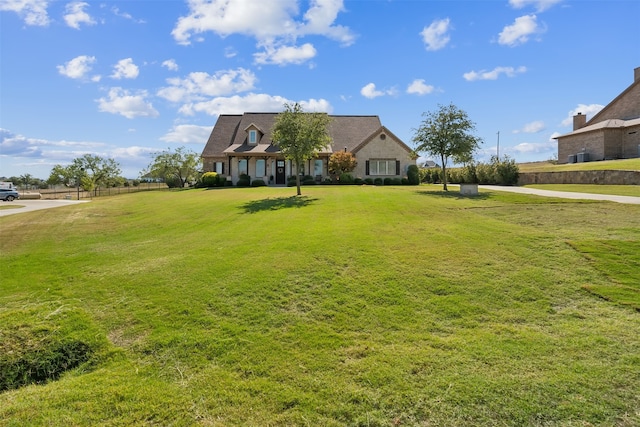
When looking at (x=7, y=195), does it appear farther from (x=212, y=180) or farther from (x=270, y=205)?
(x=270, y=205)

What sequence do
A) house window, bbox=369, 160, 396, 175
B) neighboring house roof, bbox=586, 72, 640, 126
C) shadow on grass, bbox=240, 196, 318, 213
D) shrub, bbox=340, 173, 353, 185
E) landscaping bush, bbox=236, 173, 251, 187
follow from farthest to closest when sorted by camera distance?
house window, bbox=369, 160, 396, 175
neighboring house roof, bbox=586, 72, 640, 126
landscaping bush, bbox=236, 173, 251, 187
shrub, bbox=340, 173, 353, 185
shadow on grass, bbox=240, 196, 318, 213

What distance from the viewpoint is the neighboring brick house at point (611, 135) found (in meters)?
30.9

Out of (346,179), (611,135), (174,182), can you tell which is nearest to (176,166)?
(174,182)

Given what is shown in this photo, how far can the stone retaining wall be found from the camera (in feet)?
64.8

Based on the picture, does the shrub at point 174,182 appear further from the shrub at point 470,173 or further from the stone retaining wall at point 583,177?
the stone retaining wall at point 583,177

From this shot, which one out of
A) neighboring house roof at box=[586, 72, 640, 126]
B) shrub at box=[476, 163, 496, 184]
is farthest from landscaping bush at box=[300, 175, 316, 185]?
neighboring house roof at box=[586, 72, 640, 126]

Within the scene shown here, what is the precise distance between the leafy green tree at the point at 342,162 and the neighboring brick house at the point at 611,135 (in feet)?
71.9

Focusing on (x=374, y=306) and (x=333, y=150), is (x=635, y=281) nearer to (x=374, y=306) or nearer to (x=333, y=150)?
(x=374, y=306)

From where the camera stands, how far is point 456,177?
3225cm

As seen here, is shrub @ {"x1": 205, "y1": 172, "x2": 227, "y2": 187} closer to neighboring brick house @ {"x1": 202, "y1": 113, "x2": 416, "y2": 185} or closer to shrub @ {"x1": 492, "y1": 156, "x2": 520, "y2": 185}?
neighboring brick house @ {"x1": 202, "y1": 113, "x2": 416, "y2": 185}

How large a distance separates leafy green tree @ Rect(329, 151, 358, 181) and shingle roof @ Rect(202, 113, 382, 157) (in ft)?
8.47

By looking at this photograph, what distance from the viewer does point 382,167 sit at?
34938mm

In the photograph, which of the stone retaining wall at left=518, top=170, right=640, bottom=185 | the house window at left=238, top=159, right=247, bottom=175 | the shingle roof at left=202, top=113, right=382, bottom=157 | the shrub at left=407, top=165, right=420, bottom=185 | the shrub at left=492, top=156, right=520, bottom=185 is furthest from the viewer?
the shingle roof at left=202, top=113, right=382, bottom=157

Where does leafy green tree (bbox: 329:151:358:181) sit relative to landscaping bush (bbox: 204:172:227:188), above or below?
above
